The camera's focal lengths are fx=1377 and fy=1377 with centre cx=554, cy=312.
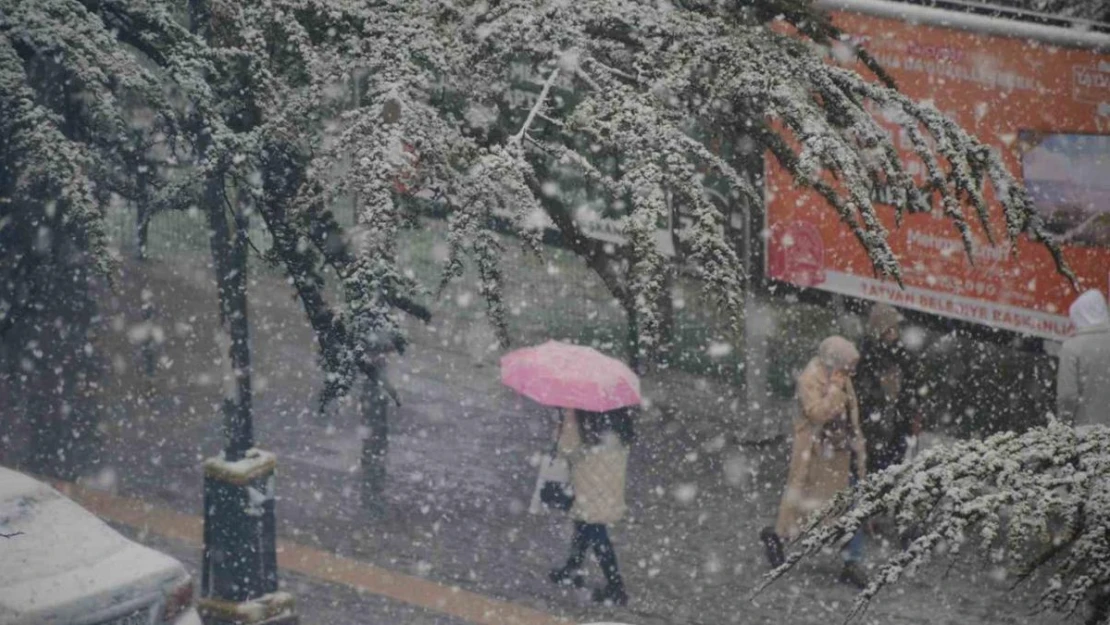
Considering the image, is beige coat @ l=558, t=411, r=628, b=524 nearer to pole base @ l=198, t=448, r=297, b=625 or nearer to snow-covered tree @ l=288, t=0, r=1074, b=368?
pole base @ l=198, t=448, r=297, b=625

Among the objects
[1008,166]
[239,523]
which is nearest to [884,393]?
[1008,166]

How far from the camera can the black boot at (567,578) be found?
28.7 feet

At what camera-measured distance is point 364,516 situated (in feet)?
32.6

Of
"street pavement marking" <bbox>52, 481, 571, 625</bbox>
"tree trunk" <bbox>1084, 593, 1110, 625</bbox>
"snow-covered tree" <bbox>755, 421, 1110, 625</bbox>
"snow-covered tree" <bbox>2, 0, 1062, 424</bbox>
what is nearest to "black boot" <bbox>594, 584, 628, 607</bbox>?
"street pavement marking" <bbox>52, 481, 571, 625</bbox>

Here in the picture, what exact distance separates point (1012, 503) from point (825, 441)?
5857 millimetres

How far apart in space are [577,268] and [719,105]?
8.88m

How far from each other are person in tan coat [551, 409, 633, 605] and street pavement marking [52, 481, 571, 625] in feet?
1.69

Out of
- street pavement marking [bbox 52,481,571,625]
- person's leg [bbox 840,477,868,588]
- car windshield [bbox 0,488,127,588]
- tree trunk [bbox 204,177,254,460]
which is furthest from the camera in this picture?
person's leg [bbox 840,477,868,588]

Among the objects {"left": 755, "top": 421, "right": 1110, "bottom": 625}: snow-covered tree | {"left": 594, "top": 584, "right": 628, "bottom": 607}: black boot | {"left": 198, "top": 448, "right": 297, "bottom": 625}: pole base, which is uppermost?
{"left": 755, "top": 421, "right": 1110, "bottom": 625}: snow-covered tree

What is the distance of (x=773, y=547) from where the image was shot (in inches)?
363

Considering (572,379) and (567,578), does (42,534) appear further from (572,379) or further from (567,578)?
(567,578)

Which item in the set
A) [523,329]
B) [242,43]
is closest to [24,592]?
[242,43]

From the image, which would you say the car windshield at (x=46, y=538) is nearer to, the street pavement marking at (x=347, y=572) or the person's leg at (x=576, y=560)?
the street pavement marking at (x=347, y=572)

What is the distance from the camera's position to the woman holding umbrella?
Result: 27.9ft
